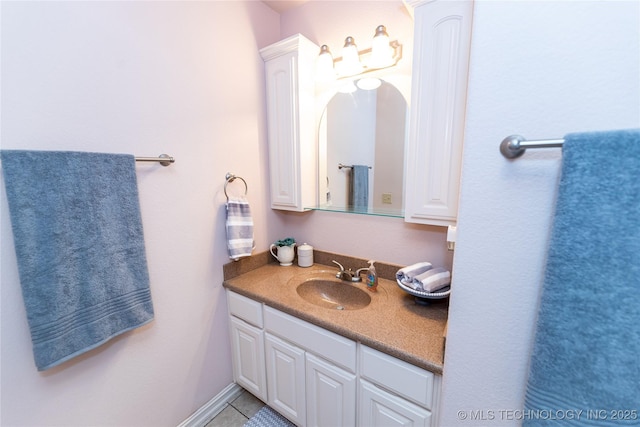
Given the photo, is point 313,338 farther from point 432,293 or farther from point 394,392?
point 432,293

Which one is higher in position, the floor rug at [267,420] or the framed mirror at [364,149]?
the framed mirror at [364,149]

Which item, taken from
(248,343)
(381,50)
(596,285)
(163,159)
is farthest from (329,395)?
(381,50)

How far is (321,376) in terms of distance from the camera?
1.10 meters

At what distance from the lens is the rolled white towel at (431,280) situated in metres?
1.04

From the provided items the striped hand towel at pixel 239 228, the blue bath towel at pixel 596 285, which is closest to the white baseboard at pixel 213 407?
the striped hand towel at pixel 239 228

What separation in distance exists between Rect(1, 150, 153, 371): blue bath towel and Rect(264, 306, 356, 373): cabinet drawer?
56cm

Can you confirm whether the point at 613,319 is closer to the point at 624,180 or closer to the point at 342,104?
the point at 624,180

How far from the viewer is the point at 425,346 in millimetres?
852

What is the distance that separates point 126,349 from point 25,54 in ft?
3.75

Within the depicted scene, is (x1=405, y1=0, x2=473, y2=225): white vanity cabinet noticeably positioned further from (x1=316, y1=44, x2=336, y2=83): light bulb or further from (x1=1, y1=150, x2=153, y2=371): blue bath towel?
(x1=1, y1=150, x2=153, y2=371): blue bath towel

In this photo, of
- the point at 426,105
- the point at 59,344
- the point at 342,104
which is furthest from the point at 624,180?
the point at 59,344

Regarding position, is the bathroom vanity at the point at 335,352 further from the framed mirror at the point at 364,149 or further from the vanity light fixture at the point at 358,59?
the vanity light fixture at the point at 358,59

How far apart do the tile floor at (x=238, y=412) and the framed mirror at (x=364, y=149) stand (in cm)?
126

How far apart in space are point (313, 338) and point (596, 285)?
36.2 inches
